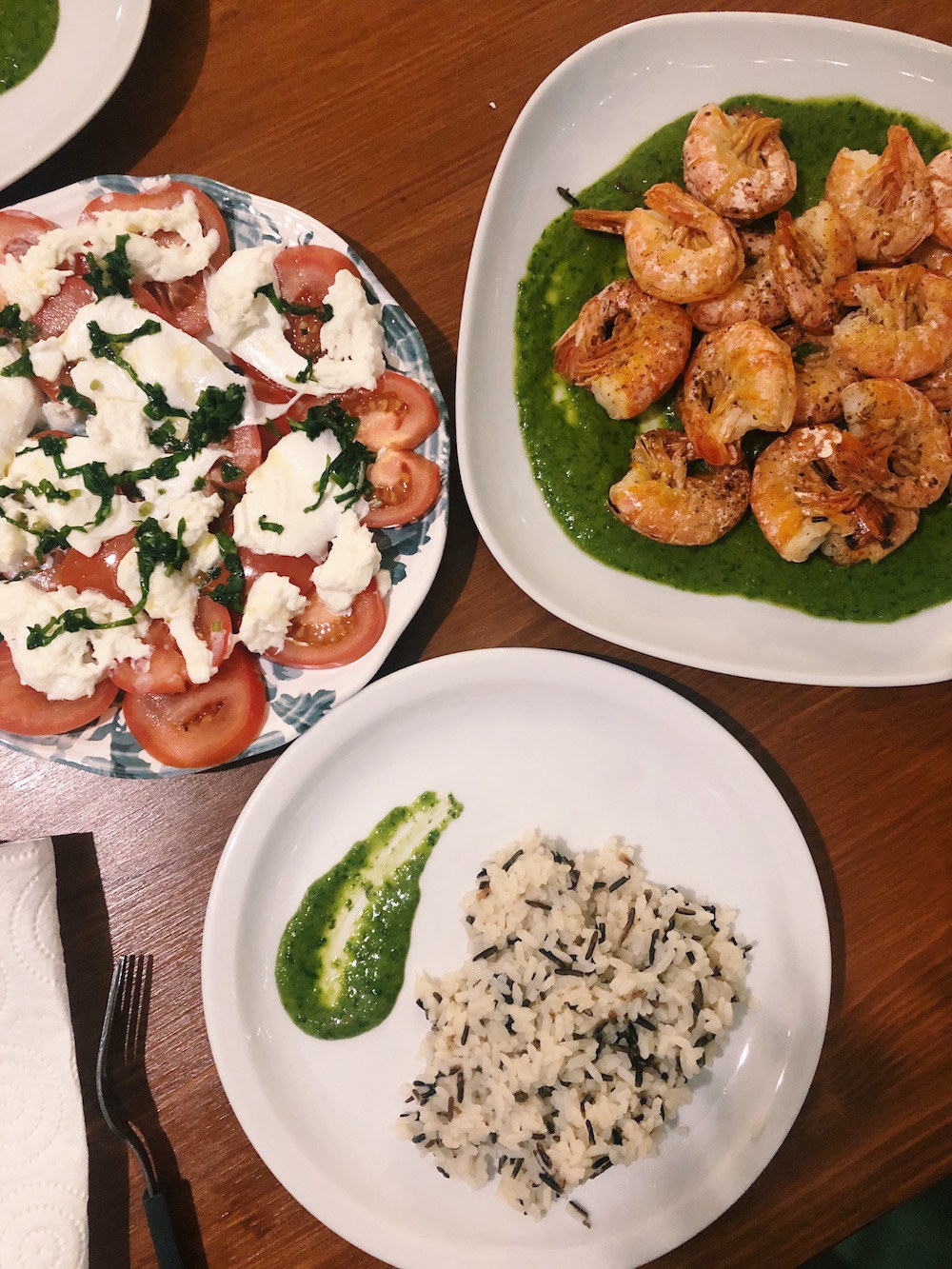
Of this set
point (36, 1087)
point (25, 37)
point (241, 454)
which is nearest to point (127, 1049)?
point (36, 1087)

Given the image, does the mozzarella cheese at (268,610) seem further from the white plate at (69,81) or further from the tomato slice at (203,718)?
the white plate at (69,81)

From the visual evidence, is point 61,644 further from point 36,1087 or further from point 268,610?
point 36,1087

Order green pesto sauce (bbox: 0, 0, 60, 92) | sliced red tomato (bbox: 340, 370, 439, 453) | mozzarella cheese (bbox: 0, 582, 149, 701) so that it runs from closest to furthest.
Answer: mozzarella cheese (bbox: 0, 582, 149, 701), sliced red tomato (bbox: 340, 370, 439, 453), green pesto sauce (bbox: 0, 0, 60, 92)

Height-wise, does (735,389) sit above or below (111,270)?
below

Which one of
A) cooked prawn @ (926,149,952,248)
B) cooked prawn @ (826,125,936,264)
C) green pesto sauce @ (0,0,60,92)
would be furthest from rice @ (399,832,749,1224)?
green pesto sauce @ (0,0,60,92)

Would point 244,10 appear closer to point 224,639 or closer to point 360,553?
point 360,553

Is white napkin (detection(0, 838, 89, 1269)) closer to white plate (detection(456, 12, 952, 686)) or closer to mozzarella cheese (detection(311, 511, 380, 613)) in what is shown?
mozzarella cheese (detection(311, 511, 380, 613))

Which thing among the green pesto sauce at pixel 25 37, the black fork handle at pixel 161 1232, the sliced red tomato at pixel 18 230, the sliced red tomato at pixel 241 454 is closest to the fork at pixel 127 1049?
the black fork handle at pixel 161 1232
